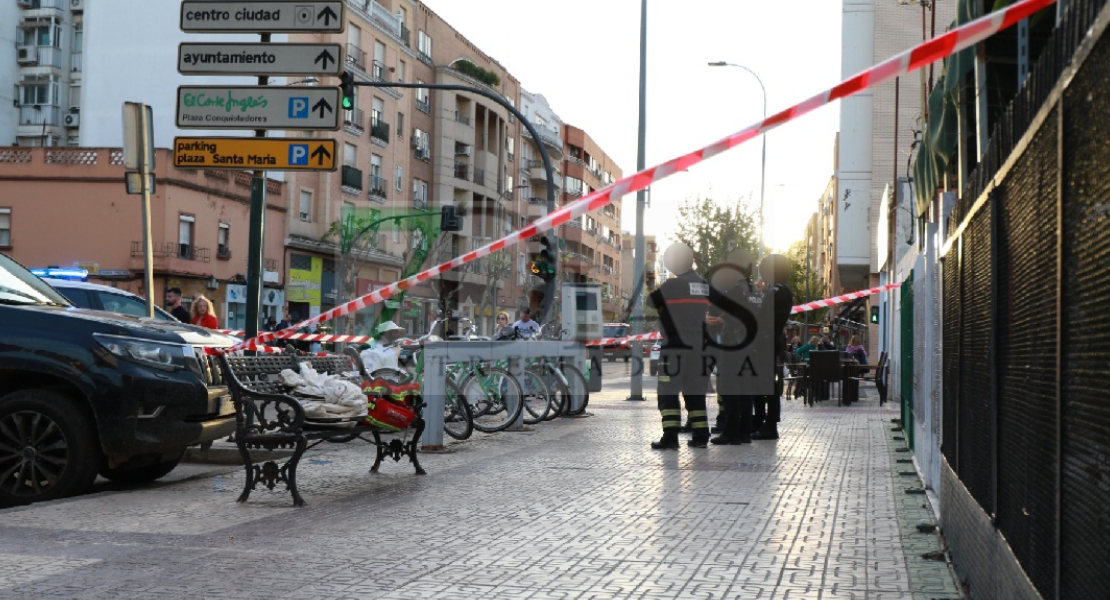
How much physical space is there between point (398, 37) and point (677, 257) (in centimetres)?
5117

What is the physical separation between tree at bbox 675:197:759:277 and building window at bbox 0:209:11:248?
1028 inches

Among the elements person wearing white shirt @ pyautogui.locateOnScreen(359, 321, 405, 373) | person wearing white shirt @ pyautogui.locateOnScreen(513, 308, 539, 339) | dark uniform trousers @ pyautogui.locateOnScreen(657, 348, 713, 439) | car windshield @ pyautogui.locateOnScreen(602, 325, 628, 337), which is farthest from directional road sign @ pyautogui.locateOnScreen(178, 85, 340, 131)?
car windshield @ pyautogui.locateOnScreen(602, 325, 628, 337)

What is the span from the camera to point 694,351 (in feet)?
42.8

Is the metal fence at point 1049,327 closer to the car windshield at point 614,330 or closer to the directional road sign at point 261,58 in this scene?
the directional road sign at point 261,58

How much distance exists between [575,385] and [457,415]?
4631mm

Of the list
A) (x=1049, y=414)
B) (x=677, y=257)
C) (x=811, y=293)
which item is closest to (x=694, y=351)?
(x=677, y=257)

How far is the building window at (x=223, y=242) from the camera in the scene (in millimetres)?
47856

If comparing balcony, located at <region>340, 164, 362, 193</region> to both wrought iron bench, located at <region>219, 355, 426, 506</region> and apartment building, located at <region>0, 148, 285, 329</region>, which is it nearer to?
apartment building, located at <region>0, 148, 285, 329</region>

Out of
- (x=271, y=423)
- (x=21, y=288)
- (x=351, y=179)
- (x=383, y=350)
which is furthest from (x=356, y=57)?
(x=271, y=423)

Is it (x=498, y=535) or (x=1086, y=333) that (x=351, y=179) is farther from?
(x=1086, y=333)

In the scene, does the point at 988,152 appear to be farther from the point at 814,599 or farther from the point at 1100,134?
the point at 1100,134

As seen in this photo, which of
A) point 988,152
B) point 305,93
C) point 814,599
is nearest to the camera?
point 988,152

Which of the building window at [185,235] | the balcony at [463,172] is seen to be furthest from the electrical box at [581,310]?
the balcony at [463,172]

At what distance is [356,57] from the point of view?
5731 centimetres
